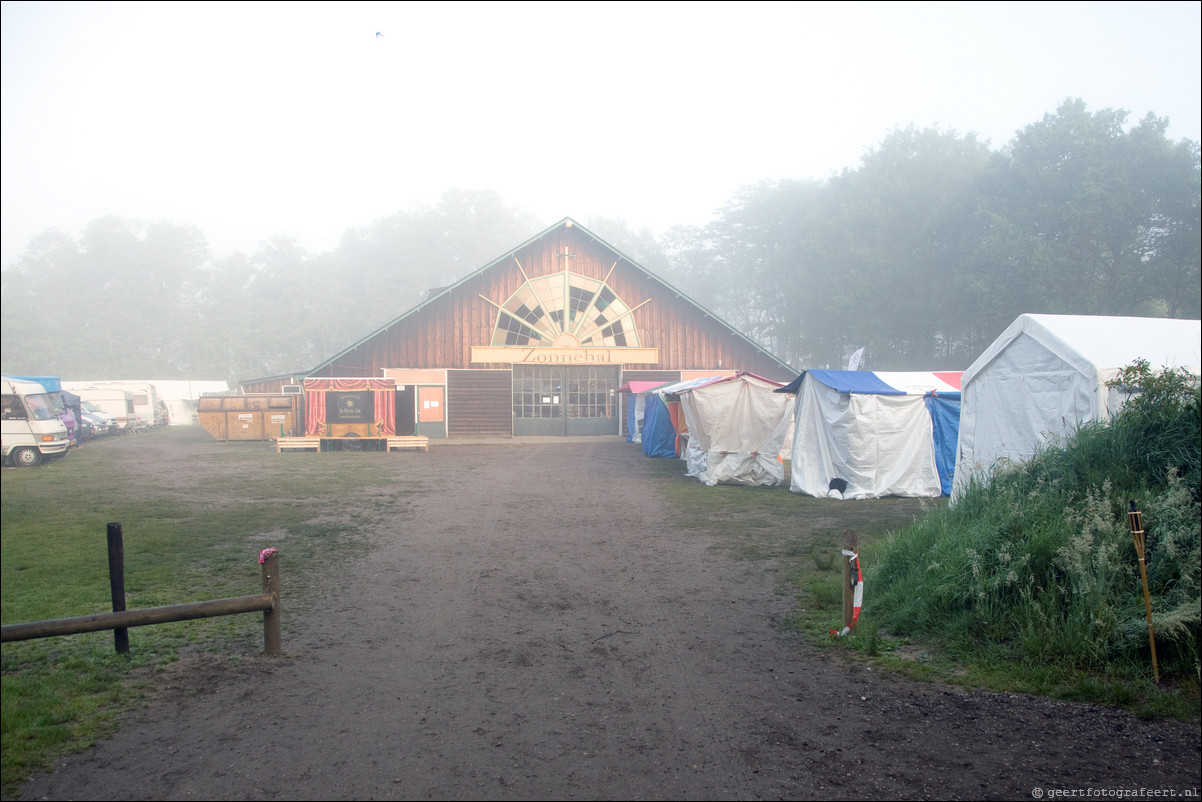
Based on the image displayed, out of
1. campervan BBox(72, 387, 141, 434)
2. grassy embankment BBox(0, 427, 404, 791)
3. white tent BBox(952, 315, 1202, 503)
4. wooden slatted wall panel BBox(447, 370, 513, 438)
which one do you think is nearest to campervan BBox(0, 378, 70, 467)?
grassy embankment BBox(0, 427, 404, 791)

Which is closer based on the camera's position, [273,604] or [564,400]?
[273,604]

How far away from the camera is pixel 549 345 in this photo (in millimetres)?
29203

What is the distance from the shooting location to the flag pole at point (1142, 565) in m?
4.53

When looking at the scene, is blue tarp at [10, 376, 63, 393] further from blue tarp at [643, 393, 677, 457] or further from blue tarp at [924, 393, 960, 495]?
blue tarp at [643, 393, 677, 457]

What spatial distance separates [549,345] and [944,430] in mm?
17974

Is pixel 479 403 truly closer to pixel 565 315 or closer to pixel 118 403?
pixel 565 315

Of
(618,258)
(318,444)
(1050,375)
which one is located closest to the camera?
(1050,375)

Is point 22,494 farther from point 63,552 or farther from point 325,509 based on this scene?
point 325,509

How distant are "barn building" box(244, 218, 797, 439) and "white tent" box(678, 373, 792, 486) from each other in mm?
13777

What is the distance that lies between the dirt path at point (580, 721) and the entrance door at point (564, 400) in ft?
74.4

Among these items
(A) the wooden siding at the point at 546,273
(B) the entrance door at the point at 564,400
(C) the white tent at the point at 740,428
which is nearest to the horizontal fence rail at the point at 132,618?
(C) the white tent at the point at 740,428

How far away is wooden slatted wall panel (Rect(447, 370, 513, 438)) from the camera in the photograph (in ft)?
94.1


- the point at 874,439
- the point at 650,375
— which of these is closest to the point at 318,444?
the point at 650,375

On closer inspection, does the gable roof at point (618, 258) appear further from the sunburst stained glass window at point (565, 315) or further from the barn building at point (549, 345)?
the sunburst stained glass window at point (565, 315)
